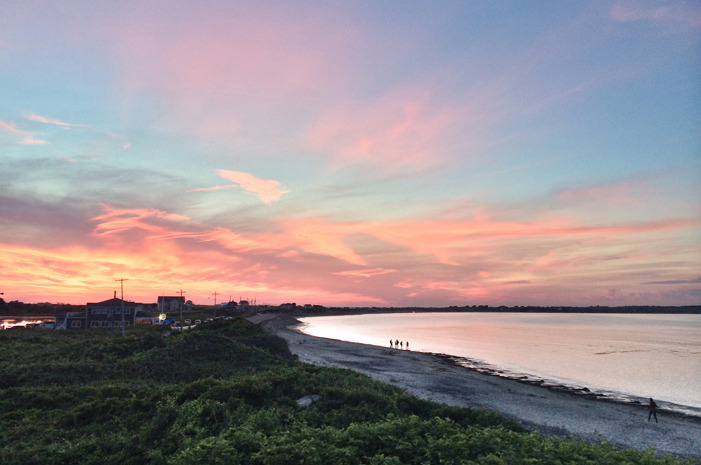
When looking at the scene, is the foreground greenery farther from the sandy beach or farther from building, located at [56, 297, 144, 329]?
building, located at [56, 297, 144, 329]

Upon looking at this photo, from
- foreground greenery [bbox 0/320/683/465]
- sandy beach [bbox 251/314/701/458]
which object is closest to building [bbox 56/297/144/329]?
foreground greenery [bbox 0/320/683/465]

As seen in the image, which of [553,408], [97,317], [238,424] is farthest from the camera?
[97,317]

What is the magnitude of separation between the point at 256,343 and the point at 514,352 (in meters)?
63.1

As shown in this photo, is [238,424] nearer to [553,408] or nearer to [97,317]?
[553,408]

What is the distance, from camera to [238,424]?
64.5 ft

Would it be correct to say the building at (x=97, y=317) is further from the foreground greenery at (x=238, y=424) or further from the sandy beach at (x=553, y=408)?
the sandy beach at (x=553, y=408)

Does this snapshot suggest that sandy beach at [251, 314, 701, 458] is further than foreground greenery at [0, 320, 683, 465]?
Yes

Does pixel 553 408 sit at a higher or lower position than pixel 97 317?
lower

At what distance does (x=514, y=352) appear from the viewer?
9325cm

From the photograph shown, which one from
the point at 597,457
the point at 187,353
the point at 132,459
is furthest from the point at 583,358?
the point at 132,459

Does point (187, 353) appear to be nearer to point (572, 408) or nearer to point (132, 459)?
point (132, 459)

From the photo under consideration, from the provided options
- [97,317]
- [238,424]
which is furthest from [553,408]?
[97,317]

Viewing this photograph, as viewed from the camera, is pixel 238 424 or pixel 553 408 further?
pixel 553 408

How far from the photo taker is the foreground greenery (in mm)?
13961
